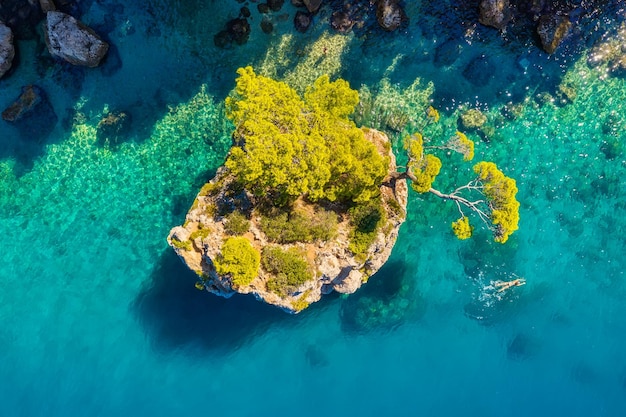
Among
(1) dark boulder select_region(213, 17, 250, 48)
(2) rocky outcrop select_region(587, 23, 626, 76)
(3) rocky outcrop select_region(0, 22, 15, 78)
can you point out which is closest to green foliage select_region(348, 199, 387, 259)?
(1) dark boulder select_region(213, 17, 250, 48)

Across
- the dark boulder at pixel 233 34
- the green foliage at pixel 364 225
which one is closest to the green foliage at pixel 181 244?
the green foliage at pixel 364 225

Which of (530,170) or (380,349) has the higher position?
(530,170)

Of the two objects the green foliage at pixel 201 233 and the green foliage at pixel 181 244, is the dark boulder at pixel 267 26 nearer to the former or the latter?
the green foliage at pixel 201 233

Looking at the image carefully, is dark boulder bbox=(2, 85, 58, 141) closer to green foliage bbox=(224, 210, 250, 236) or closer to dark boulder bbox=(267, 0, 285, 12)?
green foliage bbox=(224, 210, 250, 236)

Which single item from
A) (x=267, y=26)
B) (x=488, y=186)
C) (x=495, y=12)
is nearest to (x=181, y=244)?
(x=267, y=26)

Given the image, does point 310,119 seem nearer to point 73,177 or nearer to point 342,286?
point 342,286

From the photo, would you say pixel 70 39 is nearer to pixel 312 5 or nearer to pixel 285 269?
pixel 312 5

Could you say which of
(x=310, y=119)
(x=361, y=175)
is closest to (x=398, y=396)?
(x=361, y=175)
